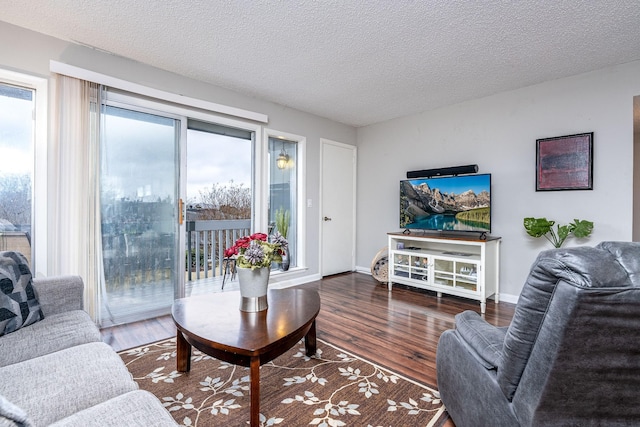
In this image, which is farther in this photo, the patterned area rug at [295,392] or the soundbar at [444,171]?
the soundbar at [444,171]

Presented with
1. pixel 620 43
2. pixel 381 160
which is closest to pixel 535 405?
pixel 620 43

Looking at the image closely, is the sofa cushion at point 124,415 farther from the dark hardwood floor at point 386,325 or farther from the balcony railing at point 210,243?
the balcony railing at point 210,243

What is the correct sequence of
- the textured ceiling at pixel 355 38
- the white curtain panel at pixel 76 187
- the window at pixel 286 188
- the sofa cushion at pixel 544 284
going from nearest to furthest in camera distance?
the sofa cushion at pixel 544 284 < the textured ceiling at pixel 355 38 < the white curtain panel at pixel 76 187 < the window at pixel 286 188

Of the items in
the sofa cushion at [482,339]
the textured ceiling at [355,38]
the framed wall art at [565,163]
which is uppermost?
the textured ceiling at [355,38]

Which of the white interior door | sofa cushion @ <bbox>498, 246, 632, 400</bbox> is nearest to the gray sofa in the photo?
sofa cushion @ <bbox>498, 246, 632, 400</bbox>

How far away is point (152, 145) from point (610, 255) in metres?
3.41

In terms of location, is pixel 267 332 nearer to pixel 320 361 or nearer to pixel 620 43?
pixel 320 361

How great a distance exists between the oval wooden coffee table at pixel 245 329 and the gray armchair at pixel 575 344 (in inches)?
38.5

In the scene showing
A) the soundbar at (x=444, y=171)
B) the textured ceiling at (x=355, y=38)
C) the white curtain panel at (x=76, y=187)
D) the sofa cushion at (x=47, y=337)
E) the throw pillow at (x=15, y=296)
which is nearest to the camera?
the sofa cushion at (x=47, y=337)

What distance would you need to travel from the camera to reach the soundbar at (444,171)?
364cm

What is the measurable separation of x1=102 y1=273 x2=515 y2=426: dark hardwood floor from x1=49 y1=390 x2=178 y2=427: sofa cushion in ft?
4.44

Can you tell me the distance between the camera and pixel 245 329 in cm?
159

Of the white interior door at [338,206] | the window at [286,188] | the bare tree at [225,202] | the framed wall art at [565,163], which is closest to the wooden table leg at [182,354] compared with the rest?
the bare tree at [225,202]

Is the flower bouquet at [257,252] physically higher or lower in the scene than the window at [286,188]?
lower
